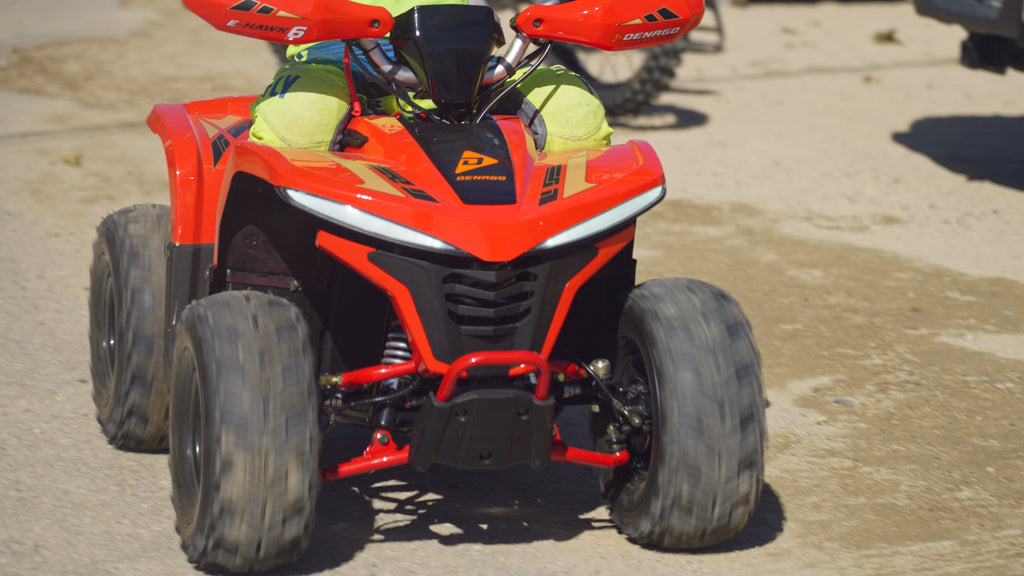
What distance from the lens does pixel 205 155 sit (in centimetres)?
411

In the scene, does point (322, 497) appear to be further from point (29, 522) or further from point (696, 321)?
point (696, 321)

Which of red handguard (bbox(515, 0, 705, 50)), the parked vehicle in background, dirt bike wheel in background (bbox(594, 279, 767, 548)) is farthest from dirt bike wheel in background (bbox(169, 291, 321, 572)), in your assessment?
the parked vehicle in background

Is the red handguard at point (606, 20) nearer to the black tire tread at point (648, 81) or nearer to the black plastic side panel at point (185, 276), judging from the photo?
the black plastic side panel at point (185, 276)

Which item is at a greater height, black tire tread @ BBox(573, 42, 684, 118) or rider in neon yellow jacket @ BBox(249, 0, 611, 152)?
rider in neon yellow jacket @ BBox(249, 0, 611, 152)

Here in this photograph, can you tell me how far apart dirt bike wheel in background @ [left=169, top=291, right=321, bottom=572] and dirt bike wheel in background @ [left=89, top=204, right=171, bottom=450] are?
95 centimetres

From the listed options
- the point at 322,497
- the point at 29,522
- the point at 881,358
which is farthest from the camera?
the point at 881,358

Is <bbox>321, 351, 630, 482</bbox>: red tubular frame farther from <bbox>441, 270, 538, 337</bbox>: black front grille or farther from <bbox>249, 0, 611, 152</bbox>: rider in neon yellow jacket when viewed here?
<bbox>249, 0, 611, 152</bbox>: rider in neon yellow jacket

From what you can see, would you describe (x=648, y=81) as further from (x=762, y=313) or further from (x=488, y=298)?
(x=488, y=298)

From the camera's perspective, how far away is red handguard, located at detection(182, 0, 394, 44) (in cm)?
343

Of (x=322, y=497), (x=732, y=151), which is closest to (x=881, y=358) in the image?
(x=322, y=497)

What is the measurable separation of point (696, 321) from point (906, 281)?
371cm

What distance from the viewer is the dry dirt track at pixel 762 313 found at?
12.2 feet

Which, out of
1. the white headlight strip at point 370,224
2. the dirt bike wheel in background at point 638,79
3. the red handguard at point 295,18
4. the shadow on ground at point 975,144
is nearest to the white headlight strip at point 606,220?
the white headlight strip at point 370,224

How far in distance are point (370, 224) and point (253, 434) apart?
62 cm
